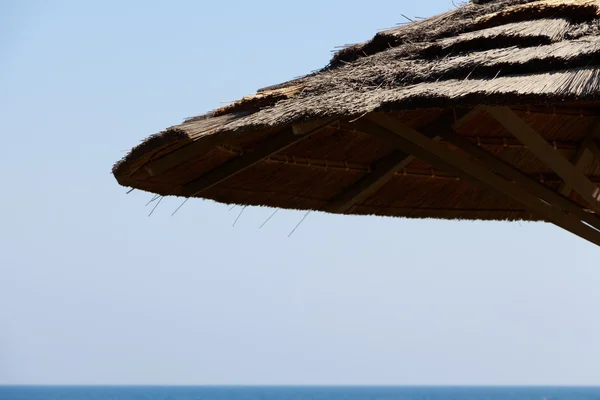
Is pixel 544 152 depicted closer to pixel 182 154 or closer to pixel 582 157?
pixel 582 157

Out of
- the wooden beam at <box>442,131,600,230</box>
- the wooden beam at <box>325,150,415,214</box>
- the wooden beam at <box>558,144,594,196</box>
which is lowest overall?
the wooden beam at <box>442,131,600,230</box>

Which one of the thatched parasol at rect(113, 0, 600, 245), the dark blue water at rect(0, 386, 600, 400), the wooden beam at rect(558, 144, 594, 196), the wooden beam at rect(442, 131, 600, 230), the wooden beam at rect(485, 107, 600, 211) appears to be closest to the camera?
the thatched parasol at rect(113, 0, 600, 245)

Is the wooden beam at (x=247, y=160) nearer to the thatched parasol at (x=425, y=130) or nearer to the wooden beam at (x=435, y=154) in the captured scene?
the thatched parasol at (x=425, y=130)

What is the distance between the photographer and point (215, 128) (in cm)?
359

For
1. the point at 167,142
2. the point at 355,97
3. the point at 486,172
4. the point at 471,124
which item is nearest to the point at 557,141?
the point at 471,124

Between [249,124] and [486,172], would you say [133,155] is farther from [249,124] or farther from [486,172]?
[486,172]

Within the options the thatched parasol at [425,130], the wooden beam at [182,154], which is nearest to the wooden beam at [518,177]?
the thatched parasol at [425,130]

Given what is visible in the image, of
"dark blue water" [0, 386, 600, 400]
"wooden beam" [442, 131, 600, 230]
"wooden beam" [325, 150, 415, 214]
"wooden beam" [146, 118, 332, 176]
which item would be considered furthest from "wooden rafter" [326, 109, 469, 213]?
"dark blue water" [0, 386, 600, 400]

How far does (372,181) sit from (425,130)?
0.52 metres

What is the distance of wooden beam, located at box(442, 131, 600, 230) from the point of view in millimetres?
3795

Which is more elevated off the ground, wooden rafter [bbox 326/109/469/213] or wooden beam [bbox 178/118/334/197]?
wooden rafter [bbox 326/109/469/213]

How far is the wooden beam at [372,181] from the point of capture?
14.6 feet

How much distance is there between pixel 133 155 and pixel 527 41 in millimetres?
1571

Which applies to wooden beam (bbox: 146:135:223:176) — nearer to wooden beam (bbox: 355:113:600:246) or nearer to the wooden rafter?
wooden beam (bbox: 355:113:600:246)
